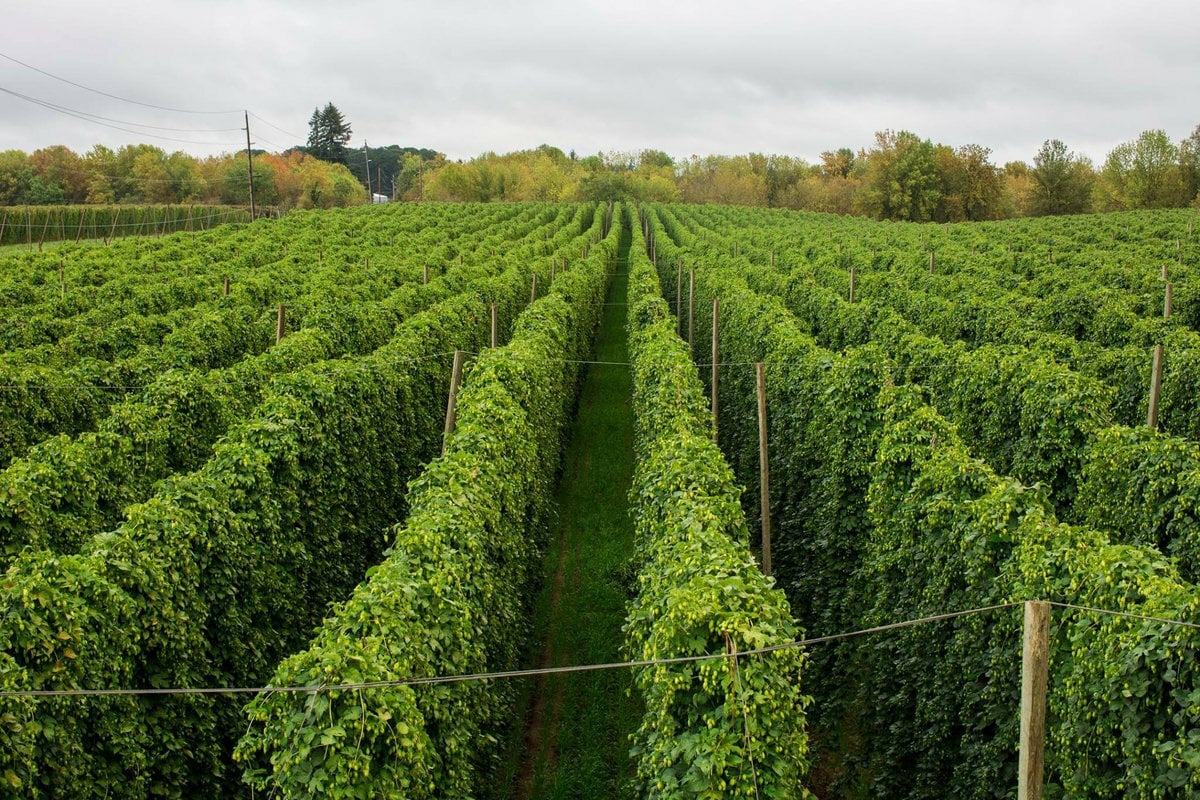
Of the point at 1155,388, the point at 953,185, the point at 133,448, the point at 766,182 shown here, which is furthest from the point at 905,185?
the point at 133,448

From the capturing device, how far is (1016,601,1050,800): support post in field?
614 centimetres

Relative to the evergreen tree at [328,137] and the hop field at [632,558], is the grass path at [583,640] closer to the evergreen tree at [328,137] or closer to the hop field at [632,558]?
the hop field at [632,558]

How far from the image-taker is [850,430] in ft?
47.0

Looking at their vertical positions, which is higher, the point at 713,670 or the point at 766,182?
the point at 766,182

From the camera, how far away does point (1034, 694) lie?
623 centimetres

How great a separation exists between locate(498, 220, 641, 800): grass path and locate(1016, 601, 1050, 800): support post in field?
13.7 feet

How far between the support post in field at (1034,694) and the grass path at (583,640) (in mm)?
4187

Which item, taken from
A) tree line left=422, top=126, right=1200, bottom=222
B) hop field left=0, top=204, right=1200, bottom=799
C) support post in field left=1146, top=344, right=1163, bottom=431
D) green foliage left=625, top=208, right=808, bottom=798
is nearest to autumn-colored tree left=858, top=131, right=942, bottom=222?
tree line left=422, top=126, right=1200, bottom=222

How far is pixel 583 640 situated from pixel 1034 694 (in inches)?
368

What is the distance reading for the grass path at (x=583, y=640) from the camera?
11672 mm

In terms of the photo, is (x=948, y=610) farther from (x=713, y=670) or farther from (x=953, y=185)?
(x=953, y=185)

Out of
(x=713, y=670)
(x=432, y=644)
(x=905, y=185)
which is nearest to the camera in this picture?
(x=713, y=670)

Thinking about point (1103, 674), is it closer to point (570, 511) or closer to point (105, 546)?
point (105, 546)

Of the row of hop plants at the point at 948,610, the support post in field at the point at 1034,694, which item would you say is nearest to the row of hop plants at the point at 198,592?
the row of hop plants at the point at 948,610
